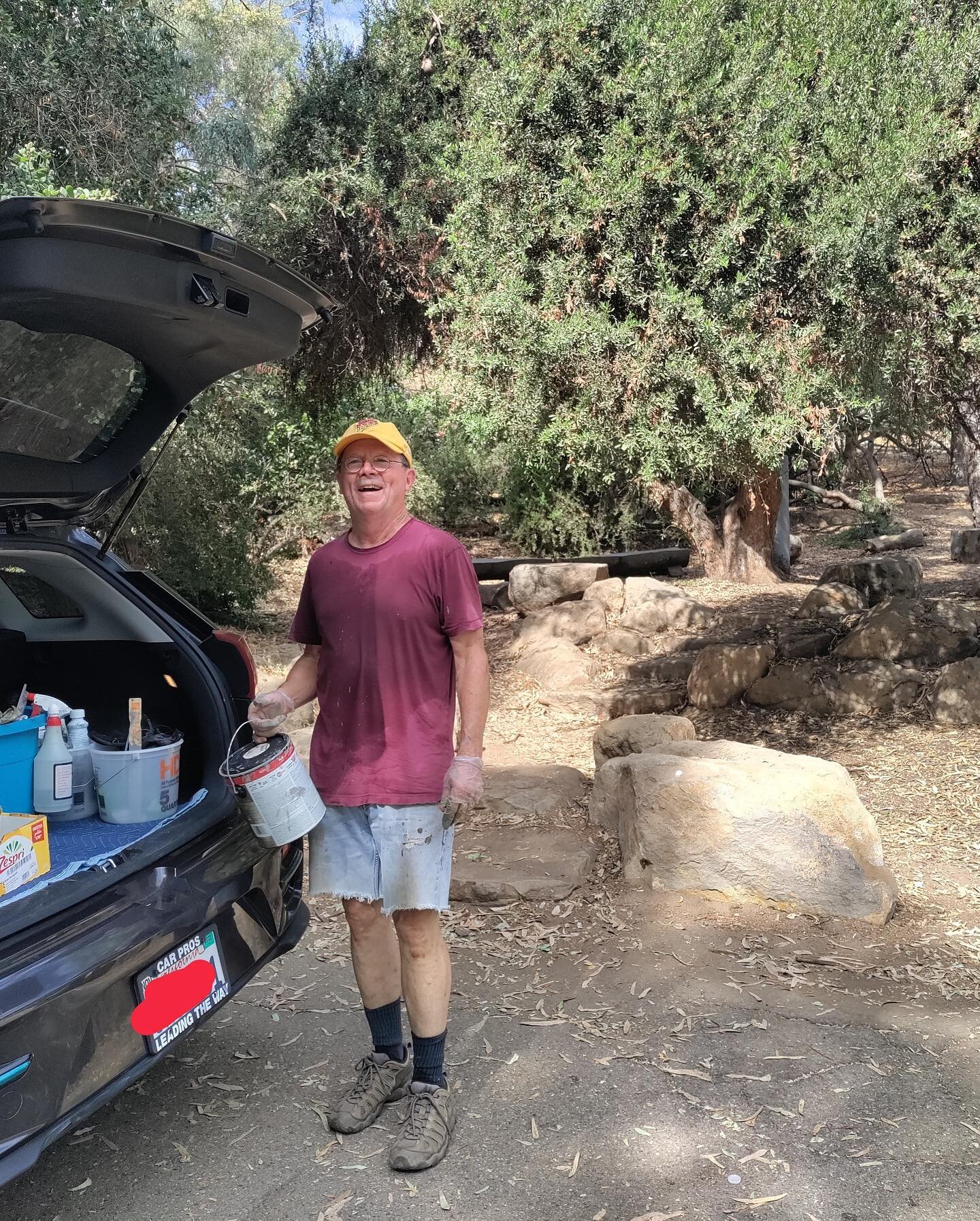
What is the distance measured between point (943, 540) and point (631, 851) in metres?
13.8

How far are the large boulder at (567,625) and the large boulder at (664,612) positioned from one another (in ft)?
0.89

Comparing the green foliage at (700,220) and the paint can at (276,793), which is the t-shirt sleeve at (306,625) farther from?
the green foliage at (700,220)

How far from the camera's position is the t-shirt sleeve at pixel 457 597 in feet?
8.82

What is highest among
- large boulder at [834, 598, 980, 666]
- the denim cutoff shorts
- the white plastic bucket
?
the white plastic bucket

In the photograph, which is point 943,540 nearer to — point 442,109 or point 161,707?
point 442,109

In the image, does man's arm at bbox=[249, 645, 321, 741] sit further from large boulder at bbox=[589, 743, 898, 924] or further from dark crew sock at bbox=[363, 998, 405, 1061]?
large boulder at bbox=[589, 743, 898, 924]

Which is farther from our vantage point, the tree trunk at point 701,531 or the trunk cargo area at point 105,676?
the tree trunk at point 701,531

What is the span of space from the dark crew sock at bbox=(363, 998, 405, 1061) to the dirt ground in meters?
0.22

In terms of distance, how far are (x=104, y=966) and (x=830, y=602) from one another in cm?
814

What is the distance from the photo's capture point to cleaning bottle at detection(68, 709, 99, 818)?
310 centimetres

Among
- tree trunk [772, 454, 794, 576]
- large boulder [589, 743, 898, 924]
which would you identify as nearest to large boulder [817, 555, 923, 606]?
tree trunk [772, 454, 794, 576]

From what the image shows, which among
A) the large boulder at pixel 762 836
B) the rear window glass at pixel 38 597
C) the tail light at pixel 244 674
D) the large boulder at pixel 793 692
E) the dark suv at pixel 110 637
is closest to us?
the dark suv at pixel 110 637

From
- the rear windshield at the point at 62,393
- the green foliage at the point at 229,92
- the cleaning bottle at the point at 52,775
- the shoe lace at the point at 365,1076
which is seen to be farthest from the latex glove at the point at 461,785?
the green foliage at the point at 229,92

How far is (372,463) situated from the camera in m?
2.77
